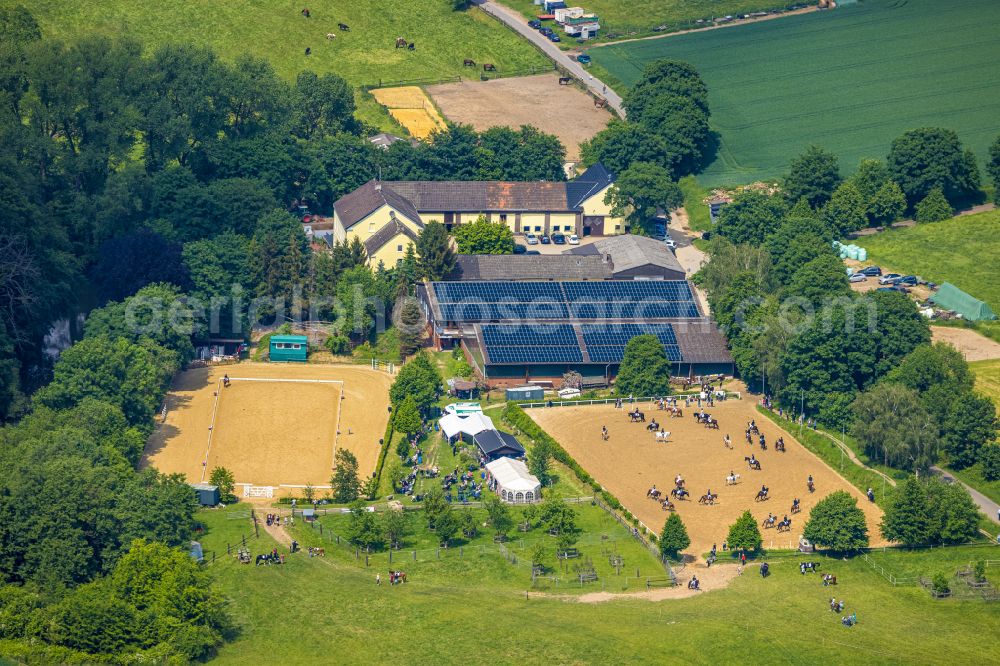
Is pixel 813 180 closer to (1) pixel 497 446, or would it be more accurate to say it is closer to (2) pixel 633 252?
(2) pixel 633 252

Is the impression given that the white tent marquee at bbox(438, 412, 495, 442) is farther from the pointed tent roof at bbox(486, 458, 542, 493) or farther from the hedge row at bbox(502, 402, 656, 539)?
the pointed tent roof at bbox(486, 458, 542, 493)

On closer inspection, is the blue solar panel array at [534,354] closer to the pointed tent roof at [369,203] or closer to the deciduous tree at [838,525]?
the pointed tent roof at [369,203]

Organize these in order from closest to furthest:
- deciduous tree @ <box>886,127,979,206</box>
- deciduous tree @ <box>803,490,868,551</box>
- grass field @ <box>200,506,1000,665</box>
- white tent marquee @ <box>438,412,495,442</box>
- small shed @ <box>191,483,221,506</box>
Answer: grass field @ <box>200,506,1000,665</box> < deciduous tree @ <box>803,490,868,551</box> < small shed @ <box>191,483,221,506</box> < white tent marquee @ <box>438,412,495,442</box> < deciduous tree @ <box>886,127,979,206</box>

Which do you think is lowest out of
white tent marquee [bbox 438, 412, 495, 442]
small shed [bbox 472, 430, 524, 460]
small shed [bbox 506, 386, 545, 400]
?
small shed [bbox 472, 430, 524, 460]

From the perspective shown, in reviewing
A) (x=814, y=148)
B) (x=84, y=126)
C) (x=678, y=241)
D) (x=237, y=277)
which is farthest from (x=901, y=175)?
(x=84, y=126)

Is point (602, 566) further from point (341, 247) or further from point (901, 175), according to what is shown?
point (901, 175)

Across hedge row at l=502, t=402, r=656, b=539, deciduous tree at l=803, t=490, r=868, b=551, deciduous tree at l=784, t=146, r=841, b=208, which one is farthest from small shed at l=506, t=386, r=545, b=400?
deciduous tree at l=784, t=146, r=841, b=208
